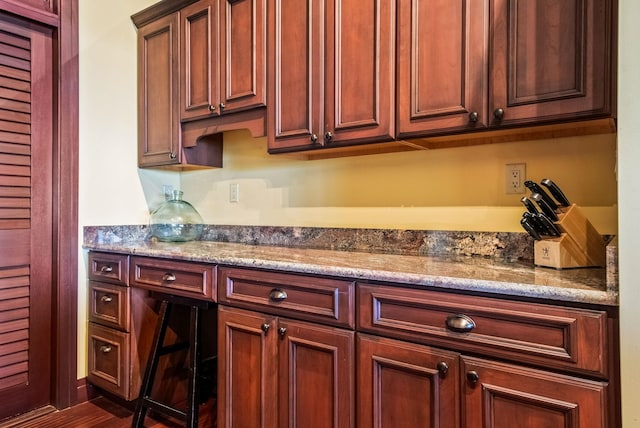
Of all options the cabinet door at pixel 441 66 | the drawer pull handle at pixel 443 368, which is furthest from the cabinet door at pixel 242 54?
the drawer pull handle at pixel 443 368

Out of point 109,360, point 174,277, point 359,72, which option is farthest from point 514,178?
point 109,360

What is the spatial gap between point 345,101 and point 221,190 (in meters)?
1.21

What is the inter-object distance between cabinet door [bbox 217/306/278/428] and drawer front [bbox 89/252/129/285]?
73 cm

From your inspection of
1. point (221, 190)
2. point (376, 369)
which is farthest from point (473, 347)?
point (221, 190)

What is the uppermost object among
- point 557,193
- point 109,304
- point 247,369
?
point 557,193

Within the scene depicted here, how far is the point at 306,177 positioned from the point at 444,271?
3.54 feet

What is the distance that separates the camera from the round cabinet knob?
3.54ft

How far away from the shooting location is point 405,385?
1.20 m

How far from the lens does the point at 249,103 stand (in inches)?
75.9

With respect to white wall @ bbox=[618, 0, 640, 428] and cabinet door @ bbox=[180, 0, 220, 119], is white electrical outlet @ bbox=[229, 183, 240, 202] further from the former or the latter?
white wall @ bbox=[618, 0, 640, 428]

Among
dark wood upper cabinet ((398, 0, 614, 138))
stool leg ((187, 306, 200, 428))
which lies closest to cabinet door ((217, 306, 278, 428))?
stool leg ((187, 306, 200, 428))

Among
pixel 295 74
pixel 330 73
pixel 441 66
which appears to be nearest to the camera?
pixel 441 66

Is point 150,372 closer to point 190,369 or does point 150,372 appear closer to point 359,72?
point 190,369

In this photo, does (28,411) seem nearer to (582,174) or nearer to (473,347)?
(473,347)
